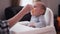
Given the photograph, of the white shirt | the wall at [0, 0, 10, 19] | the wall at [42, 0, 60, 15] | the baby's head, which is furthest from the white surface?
the wall at [42, 0, 60, 15]

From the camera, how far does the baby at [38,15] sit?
1.56 m

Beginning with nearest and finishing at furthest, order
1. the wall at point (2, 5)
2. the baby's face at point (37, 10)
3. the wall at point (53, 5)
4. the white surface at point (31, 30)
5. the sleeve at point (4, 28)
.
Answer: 1. the sleeve at point (4, 28)
2. the white surface at point (31, 30)
3. the baby's face at point (37, 10)
4. the wall at point (2, 5)
5. the wall at point (53, 5)

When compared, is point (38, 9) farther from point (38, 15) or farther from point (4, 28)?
point (4, 28)

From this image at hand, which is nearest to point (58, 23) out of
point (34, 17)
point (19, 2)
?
point (19, 2)

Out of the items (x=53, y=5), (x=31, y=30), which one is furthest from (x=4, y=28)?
(x=53, y=5)

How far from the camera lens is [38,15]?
5.44 ft

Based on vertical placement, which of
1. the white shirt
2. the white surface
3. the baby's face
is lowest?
the white surface

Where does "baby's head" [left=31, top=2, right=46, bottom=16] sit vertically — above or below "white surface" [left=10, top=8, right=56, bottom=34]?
above

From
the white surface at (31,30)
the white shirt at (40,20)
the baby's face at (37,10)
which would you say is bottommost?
the white surface at (31,30)

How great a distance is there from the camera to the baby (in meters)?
1.56

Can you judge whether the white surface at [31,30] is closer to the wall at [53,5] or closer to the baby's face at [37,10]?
the baby's face at [37,10]

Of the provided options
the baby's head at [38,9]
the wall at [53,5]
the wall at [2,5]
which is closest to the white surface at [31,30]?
the baby's head at [38,9]

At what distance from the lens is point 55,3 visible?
441 cm

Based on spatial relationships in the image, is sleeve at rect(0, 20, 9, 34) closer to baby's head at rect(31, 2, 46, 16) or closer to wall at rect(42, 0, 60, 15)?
baby's head at rect(31, 2, 46, 16)
